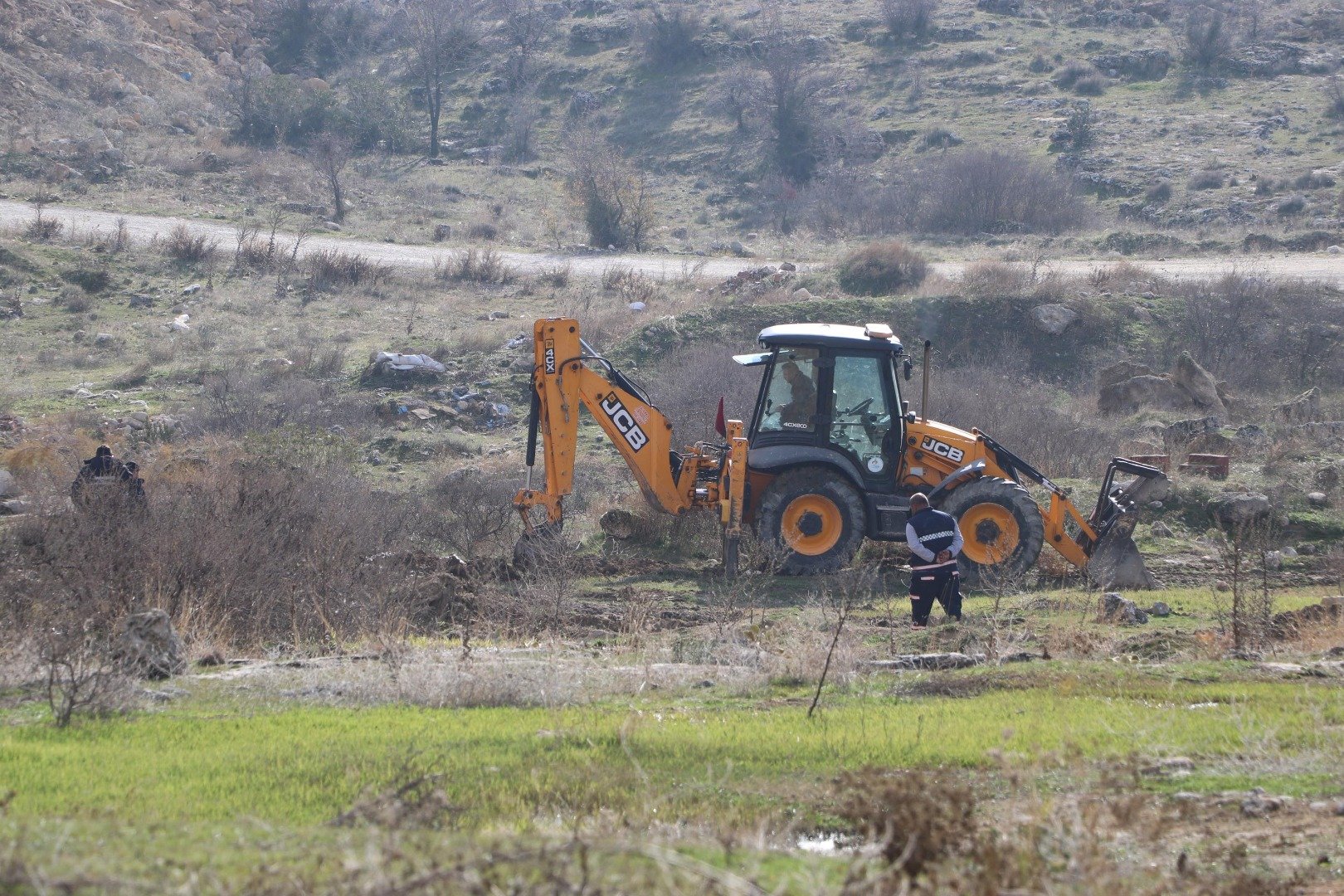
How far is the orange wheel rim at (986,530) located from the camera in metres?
14.6

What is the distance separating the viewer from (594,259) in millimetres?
34375

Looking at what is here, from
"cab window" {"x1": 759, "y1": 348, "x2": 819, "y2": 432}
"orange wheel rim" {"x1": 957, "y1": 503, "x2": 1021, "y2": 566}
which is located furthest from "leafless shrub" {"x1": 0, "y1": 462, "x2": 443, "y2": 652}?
"orange wheel rim" {"x1": 957, "y1": 503, "x2": 1021, "y2": 566}

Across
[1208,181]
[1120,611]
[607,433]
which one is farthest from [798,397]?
[1208,181]

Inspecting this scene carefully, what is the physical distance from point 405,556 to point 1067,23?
46701 mm

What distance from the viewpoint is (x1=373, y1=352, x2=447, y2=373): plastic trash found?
23.8 metres

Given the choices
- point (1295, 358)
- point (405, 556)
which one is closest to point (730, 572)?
point (405, 556)

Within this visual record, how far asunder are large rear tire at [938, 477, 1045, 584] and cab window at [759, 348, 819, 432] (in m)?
1.76

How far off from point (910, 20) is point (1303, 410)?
34.3 meters

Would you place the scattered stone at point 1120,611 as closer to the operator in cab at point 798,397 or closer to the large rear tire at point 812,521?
the large rear tire at point 812,521

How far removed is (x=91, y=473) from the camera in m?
14.2

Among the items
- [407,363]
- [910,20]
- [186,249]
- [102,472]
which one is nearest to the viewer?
[102,472]

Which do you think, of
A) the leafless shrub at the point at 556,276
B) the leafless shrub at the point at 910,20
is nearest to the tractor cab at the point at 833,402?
the leafless shrub at the point at 556,276

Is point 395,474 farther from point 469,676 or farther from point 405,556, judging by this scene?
point 469,676

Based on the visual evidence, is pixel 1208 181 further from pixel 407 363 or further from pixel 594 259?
pixel 407 363
